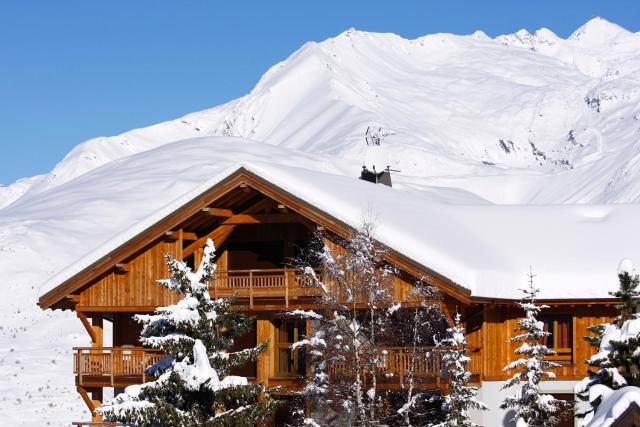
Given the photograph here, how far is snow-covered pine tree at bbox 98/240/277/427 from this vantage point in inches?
957

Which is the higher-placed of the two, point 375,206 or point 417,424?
point 375,206

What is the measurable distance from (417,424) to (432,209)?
7.98 m

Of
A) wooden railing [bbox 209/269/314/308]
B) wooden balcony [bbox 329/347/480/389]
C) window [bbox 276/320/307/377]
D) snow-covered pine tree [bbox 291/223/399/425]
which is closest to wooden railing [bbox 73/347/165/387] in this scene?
wooden railing [bbox 209/269/314/308]

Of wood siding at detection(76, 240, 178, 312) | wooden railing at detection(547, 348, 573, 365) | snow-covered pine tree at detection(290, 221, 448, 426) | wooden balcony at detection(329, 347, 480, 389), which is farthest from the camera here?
wood siding at detection(76, 240, 178, 312)

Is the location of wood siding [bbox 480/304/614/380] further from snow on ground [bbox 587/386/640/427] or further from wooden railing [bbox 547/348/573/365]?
snow on ground [bbox 587/386/640/427]

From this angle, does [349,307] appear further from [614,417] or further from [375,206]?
[614,417]

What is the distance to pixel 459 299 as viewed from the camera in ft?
95.8

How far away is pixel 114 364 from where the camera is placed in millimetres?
33469

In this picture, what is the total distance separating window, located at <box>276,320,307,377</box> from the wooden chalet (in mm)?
24

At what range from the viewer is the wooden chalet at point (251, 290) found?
32125 mm

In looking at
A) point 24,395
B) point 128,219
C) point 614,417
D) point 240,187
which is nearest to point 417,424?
point 240,187

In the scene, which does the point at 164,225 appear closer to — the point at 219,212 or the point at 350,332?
the point at 219,212

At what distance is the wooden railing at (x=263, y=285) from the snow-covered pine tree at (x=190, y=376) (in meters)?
5.76

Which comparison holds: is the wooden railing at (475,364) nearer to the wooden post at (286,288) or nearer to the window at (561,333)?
the window at (561,333)
